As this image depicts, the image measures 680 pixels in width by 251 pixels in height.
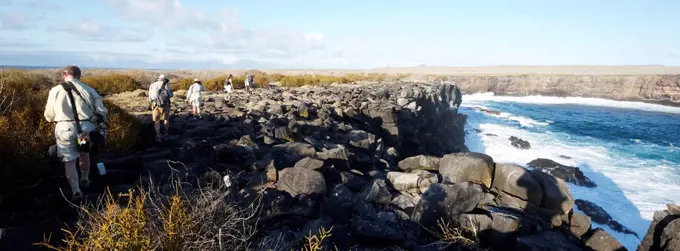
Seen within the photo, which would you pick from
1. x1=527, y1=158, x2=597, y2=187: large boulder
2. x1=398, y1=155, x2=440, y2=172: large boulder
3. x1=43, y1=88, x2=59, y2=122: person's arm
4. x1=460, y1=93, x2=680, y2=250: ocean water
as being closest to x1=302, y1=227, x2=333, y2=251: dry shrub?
x1=43, y1=88, x2=59, y2=122: person's arm

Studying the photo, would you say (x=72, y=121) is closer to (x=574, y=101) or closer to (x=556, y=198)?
(x=556, y=198)

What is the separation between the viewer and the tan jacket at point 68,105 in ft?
14.2

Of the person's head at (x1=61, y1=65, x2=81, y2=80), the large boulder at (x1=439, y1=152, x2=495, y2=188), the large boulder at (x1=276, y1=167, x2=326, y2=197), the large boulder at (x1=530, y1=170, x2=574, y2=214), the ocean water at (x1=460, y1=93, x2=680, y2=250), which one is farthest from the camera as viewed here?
the ocean water at (x1=460, y1=93, x2=680, y2=250)

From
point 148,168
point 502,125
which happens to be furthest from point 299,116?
point 502,125

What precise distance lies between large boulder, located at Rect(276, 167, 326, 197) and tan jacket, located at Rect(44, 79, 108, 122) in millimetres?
2463

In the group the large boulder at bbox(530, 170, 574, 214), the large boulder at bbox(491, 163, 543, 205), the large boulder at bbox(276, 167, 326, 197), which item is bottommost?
the large boulder at bbox(530, 170, 574, 214)

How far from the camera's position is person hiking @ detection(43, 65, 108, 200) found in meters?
4.33

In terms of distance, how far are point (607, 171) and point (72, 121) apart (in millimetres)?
21021

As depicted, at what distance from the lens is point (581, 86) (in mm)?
64062

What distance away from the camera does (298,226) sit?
3994 millimetres

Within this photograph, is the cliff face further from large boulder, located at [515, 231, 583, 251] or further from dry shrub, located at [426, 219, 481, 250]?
dry shrub, located at [426, 219, 481, 250]

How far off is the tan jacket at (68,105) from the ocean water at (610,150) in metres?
12.6

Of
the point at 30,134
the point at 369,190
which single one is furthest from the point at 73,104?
the point at 369,190

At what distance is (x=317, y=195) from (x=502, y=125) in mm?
29186
